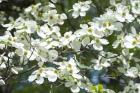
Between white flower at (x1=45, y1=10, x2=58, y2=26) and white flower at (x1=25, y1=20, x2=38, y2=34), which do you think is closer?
white flower at (x1=25, y1=20, x2=38, y2=34)

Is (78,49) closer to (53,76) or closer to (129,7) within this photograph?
(53,76)

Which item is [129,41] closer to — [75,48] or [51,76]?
[75,48]

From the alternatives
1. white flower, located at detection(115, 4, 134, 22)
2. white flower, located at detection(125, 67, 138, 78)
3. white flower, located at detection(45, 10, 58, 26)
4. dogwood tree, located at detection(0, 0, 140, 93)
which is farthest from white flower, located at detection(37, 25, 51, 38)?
white flower, located at detection(125, 67, 138, 78)

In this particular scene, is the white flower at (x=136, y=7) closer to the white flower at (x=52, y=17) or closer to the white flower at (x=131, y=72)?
the white flower at (x=131, y=72)

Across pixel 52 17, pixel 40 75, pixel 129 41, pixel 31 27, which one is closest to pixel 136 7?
pixel 129 41

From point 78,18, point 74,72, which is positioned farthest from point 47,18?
point 74,72

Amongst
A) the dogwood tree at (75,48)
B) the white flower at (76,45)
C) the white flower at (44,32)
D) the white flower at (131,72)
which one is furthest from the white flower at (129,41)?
the white flower at (44,32)

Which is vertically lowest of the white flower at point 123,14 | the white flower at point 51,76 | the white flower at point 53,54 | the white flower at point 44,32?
the white flower at point 51,76

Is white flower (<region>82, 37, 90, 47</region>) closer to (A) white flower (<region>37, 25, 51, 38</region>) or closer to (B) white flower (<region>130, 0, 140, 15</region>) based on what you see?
(A) white flower (<region>37, 25, 51, 38</region>)
